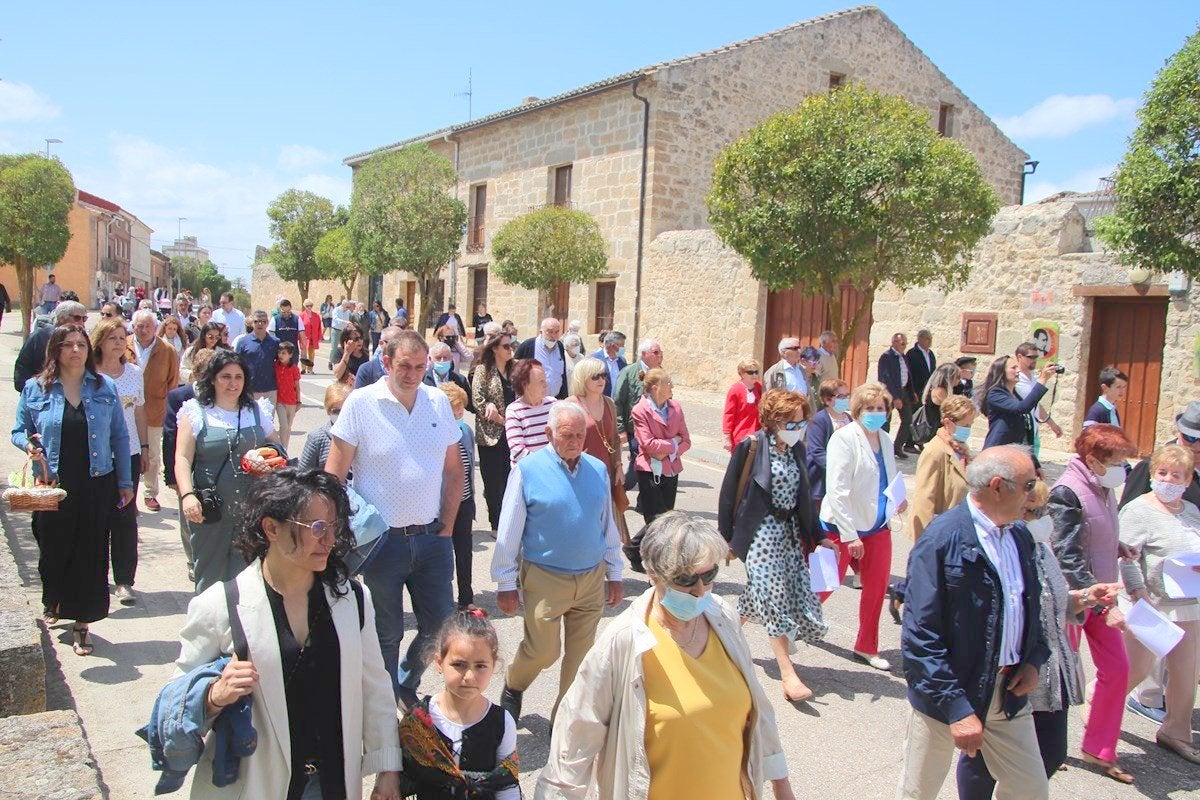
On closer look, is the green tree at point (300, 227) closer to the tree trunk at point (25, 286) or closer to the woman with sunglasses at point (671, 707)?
the tree trunk at point (25, 286)

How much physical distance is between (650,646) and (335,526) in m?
0.96

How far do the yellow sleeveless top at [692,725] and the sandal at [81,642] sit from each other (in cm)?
381

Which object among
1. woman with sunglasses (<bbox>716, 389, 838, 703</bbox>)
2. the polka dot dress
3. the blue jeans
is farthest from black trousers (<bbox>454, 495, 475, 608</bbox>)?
the polka dot dress

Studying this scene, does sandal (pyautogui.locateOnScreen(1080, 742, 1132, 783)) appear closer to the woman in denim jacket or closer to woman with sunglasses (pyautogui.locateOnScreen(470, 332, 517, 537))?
woman with sunglasses (pyautogui.locateOnScreen(470, 332, 517, 537))

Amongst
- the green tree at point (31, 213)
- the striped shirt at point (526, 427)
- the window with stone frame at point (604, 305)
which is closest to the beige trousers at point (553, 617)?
the striped shirt at point (526, 427)

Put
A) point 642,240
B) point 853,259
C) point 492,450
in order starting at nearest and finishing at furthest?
1. point 492,450
2. point 853,259
3. point 642,240

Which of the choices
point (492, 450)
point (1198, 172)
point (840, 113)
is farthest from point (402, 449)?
point (840, 113)

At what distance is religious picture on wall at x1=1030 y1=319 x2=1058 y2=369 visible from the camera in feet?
45.5

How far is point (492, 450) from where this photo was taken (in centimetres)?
702

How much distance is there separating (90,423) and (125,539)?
990 mm

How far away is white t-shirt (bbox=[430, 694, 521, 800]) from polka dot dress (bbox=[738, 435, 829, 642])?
8.46ft

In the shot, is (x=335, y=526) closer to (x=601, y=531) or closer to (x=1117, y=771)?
(x=601, y=531)

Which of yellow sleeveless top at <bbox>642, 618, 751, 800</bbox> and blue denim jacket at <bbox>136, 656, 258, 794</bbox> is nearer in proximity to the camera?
blue denim jacket at <bbox>136, 656, 258, 794</bbox>

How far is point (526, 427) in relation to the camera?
578 centimetres
